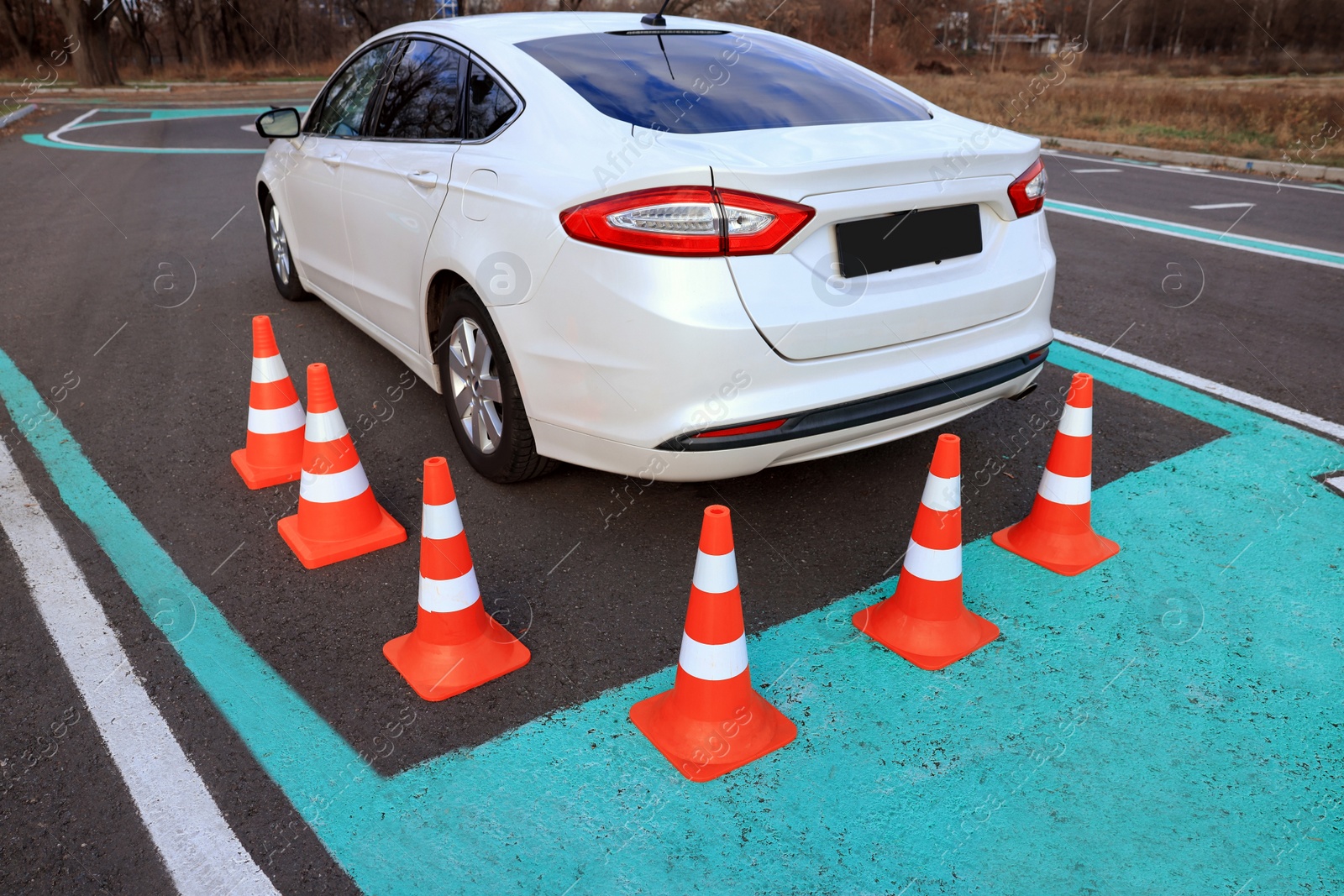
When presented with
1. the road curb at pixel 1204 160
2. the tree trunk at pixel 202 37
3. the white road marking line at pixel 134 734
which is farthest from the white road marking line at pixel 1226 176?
the tree trunk at pixel 202 37

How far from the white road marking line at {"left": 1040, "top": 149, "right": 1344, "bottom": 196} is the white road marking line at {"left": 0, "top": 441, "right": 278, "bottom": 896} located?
1287cm

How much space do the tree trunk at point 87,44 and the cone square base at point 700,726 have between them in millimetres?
→ 37631

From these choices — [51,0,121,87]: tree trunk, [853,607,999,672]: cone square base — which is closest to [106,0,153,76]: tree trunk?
[51,0,121,87]: tree trunk

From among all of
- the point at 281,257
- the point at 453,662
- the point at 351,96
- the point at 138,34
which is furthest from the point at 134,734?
the point at 138,34

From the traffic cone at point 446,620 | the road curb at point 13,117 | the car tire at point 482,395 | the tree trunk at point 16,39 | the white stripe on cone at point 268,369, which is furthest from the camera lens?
the tree trunk at point 16,39

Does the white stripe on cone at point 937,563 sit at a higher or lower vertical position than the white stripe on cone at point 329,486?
lower

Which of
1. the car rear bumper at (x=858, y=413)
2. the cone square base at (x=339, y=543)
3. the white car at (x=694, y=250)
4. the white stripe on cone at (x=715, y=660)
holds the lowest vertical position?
the cone square base at (x=339, y=543)

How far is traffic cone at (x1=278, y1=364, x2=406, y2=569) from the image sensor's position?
11.0ft

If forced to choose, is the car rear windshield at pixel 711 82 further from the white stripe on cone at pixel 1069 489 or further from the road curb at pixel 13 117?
the road curb at pixel 13 117

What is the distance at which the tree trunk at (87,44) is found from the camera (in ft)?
105

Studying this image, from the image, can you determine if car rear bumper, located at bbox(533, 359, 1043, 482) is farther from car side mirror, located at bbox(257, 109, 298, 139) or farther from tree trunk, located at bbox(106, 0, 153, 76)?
tree trunk, located at bbox(106, 0, 153, 76)

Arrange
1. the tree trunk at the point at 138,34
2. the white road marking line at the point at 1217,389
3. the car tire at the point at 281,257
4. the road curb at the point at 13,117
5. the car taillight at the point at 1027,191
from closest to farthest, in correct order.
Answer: the car taillight at the point at 1027,191 → the white road marking line at the point at 1217,389 → the car tire at the point at 281,257 → the road curb at the point at 13,117 → the tree trunk at the point at 138,34

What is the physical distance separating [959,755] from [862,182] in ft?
5.43

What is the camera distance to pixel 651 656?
9.32 feet
